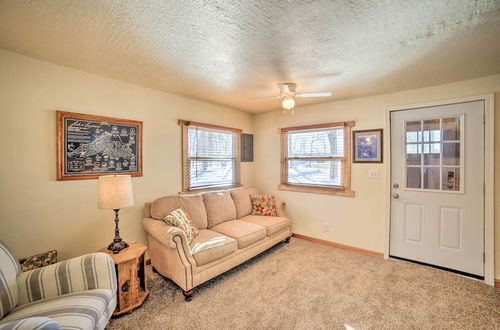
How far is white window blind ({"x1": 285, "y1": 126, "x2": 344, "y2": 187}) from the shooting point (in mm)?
3588

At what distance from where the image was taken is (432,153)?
2838 mm

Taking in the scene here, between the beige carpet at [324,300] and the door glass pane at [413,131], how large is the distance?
5.48ft

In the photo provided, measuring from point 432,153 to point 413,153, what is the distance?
7.8 inches

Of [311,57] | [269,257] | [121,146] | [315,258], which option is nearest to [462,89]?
[311,57]

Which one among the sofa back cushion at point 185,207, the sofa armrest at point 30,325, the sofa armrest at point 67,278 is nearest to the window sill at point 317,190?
the sofa back cushion at point 185,207

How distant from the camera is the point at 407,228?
3.03m

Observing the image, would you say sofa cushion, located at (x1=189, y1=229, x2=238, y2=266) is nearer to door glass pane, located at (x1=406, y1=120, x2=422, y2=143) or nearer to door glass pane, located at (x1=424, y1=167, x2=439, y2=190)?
door glass pane, located at (x1=424, y1=167, x2=439, y2=190)

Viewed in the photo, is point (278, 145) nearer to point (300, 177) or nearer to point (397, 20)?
point (300, 177)

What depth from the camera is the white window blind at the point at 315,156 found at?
3.59m

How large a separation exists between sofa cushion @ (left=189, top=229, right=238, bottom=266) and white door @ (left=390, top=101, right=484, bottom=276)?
2.36 m

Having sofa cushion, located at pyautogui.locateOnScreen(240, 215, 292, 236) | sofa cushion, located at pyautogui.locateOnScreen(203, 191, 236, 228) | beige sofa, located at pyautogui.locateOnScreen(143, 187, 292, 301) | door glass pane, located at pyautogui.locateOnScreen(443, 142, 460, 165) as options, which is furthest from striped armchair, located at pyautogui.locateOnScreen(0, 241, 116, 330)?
door glass pane, located at pyautogui.locateOnScreen(443, 142, 460, 165)

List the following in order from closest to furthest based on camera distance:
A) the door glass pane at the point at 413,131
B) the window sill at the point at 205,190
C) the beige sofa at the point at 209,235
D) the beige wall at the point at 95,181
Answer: the beige wall at the point at 95,181 → the beige sofa at the point at 209,235 → the door glass pane at the point at 413,131 → the window sill at the point at 205,190

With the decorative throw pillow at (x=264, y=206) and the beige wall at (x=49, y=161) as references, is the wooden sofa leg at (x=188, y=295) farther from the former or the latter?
the decorative throw pillow at (x=264, y=206)

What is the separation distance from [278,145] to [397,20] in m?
2.85
